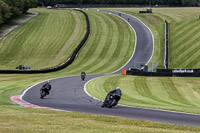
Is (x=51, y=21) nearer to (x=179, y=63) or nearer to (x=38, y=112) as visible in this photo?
(x=179, y=63)

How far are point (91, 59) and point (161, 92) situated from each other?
36.4 metres

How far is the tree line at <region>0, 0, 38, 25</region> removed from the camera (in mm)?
102875

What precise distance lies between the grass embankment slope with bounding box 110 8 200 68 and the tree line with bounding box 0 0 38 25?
34360 mm

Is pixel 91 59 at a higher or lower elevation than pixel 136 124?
lower

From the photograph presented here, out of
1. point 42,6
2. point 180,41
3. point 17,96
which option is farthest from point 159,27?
point 42,6

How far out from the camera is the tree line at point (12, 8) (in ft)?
338

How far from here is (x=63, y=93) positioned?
106 feet

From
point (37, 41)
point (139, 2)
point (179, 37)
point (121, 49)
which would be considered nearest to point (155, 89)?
point (121, 49)

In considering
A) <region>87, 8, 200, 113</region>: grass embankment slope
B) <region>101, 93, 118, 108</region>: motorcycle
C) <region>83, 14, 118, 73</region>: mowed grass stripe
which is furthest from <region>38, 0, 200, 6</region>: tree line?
<region>101, 93, 118, 108</region>: motorcycle

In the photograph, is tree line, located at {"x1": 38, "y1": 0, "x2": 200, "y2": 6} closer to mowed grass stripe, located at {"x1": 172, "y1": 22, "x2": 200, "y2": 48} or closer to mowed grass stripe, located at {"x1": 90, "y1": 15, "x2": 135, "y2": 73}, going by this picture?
mowed grass stripe, located at {"x1": 90, "y1": 15, "x2": 135, "y2": 73}

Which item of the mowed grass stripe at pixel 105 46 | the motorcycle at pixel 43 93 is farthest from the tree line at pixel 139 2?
the motorcycle at pixel 43 93

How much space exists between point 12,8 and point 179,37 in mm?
52216

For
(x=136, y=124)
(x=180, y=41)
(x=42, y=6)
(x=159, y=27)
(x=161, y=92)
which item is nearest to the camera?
(x=136, y=124)

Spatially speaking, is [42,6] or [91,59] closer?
[91,59]
